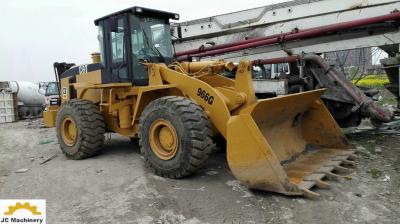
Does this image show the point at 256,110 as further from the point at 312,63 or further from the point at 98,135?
the point at 98,135

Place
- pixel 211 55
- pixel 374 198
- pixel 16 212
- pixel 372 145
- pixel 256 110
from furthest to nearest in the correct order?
pixel 211 55
pixel 372 145
pixel 256 110
pixel 374 198
pixel 16 212

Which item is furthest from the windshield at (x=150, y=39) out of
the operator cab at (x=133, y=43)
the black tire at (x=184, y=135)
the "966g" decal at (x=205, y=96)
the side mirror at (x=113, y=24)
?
the "966g" decal at (x=205, y=96)

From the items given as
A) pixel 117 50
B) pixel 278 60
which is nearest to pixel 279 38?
pixel 278 60

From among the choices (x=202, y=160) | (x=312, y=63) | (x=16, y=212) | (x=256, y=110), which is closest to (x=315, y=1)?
(x=312, y=63)

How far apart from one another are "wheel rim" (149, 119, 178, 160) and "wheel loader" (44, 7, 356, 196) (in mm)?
13

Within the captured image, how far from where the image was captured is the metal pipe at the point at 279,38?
639 centimetres

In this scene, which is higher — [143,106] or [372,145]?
[143,106]

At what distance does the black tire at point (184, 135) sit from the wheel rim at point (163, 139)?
5 centimetres

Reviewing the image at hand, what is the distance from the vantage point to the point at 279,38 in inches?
288

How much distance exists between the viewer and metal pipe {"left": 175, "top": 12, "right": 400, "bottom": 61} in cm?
639

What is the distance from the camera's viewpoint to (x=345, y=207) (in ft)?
13.9

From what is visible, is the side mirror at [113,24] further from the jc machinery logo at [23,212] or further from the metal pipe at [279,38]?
the jc machinery logo at [23,212]

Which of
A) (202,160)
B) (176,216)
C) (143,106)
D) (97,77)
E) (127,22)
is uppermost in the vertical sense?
(127,22)

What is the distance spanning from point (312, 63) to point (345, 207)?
345 cm
